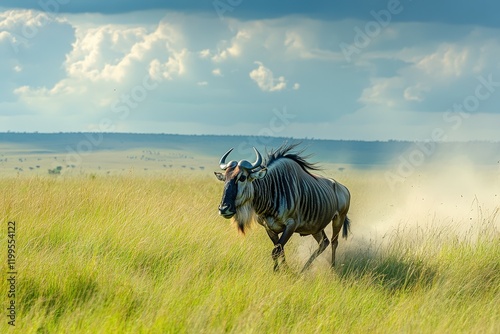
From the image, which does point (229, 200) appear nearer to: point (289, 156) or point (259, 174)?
point (259, 174)

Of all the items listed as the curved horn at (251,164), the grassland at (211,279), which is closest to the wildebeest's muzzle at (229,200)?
the curved horn at (251,164)

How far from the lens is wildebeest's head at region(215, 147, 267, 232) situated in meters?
9.16

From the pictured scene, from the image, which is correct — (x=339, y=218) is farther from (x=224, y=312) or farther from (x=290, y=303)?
(x=224, y=312)

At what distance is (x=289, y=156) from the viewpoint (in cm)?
1060

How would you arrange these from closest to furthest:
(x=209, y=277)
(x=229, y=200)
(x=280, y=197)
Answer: (x=229, y=200) < (x=209, y=277) < (x=280, y=197)

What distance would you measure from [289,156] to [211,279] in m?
2.40

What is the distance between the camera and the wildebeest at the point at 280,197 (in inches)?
367

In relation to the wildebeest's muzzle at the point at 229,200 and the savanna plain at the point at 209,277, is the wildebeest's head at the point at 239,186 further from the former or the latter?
the savanna plain at the point at 209,277

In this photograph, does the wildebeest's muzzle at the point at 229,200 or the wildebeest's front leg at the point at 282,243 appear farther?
the wildebeest's front leg at the point at 282,243

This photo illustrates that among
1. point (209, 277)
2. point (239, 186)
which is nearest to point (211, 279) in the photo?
point (209, 277)

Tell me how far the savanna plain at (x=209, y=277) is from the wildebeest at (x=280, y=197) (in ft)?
1.98

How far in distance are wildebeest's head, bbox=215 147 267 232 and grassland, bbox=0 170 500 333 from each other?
0.87 meters

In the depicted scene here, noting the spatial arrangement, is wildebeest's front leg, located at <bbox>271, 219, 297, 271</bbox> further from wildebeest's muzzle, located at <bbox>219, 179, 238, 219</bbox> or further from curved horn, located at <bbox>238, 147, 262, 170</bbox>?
curved horn, located at <bbox>238, 147, 262, 170</bbox>

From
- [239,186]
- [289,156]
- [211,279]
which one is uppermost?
[289,156]
